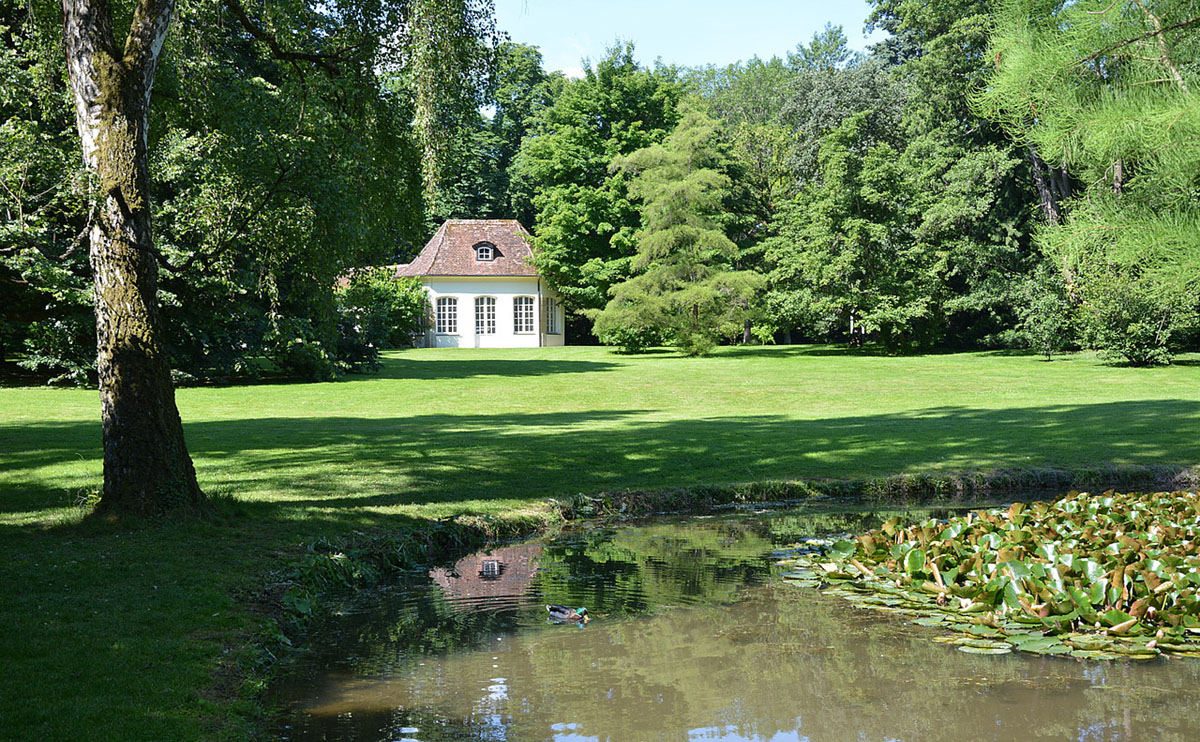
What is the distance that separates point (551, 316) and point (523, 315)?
1.44 metres

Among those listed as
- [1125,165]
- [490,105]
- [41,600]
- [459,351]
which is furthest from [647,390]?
[459,351]

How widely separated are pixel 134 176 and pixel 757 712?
603 cm

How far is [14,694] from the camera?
451 centimetres

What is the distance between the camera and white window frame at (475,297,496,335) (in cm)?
4509

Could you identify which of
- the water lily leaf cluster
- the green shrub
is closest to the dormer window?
the green shrub

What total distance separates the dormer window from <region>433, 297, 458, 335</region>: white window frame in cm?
224

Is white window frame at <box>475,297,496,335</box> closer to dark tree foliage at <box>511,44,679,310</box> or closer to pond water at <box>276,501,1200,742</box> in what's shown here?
dark tree foliage at <box>511,44,679,310</box>

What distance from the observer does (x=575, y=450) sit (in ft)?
42.8

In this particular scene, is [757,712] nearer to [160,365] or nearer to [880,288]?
[160,365]

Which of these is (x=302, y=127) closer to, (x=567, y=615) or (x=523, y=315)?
(x=567, y=615)

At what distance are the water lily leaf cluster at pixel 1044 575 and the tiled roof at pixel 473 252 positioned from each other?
36.9 meters

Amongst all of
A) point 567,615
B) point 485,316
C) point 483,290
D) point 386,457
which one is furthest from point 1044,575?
point 485,316

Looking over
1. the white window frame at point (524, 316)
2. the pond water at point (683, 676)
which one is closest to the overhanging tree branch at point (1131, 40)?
the pond water at point (683, 676)

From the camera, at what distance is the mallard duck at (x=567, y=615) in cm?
659
